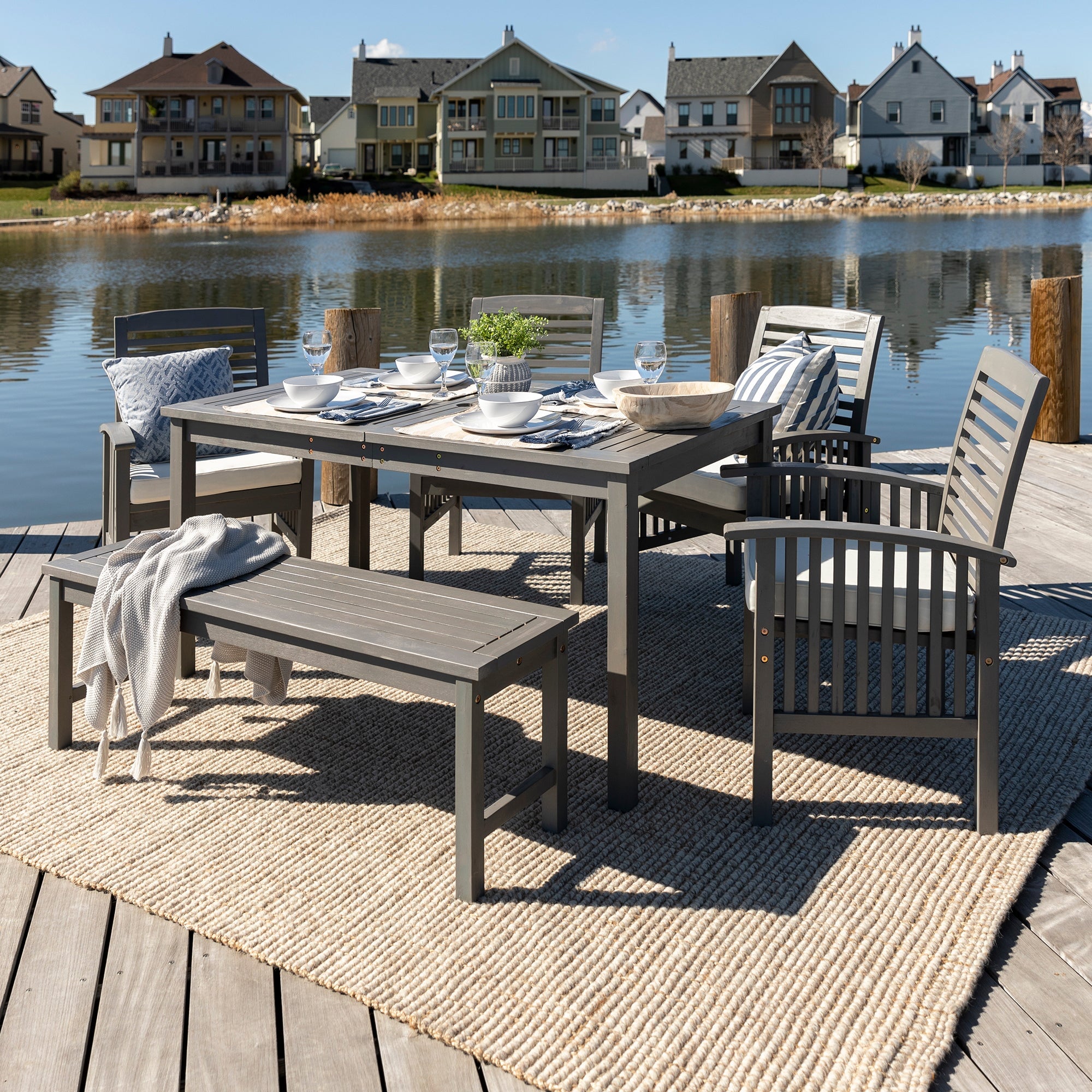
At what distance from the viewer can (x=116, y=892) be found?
8.34 feet

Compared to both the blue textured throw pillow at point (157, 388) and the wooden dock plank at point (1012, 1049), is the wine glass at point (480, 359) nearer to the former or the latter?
the blue textured throw pillow at point (157, 388)

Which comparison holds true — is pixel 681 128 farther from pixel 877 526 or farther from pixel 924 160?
pixel 877 526

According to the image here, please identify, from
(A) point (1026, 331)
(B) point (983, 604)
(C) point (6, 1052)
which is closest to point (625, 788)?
(B) point (983, 604)

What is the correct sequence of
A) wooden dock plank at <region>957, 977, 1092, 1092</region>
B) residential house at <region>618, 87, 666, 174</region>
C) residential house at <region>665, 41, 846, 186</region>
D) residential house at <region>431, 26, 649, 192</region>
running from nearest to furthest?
wooden dock plank at <region>957, 977, 1092, 1092</region>
residential house at <region>431, 26, 649, 192</region>
residential house at <region>665, 41, 846, 186</region>
residential house at <region>618, 87, 666, 174</region>

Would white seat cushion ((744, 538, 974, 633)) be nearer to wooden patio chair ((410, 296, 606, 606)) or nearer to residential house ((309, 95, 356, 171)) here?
wooden patio chair ((410, 296, 606, 606))

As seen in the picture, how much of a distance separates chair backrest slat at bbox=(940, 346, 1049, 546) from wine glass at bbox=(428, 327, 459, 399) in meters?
1.47

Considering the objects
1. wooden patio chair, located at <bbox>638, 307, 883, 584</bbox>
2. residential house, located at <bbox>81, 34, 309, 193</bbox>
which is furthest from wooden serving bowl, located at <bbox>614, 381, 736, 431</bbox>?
residential house, located at <bbox>81, 34, 309, 193</bbox>

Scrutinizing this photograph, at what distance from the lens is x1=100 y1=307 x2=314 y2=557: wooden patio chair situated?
4043 mm

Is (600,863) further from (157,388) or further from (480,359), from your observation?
(157,388)

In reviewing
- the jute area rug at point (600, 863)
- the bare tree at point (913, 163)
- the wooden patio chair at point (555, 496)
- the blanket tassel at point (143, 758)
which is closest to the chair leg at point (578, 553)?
the wooden patio chair at point (555, 496)

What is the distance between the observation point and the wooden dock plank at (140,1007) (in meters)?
2.01

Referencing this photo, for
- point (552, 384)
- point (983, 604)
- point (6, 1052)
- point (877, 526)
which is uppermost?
point (552, 384)

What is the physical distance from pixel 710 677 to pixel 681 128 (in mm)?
57054

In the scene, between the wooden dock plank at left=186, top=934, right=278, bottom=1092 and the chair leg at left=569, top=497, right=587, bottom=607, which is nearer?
the wooden dock plank at left=186, top=934, right=278, bottom=1092
